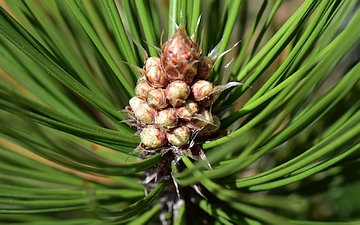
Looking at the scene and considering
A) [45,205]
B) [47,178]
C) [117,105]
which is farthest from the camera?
[117,105]

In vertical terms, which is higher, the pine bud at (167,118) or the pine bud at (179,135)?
the pine bud at (167,118)

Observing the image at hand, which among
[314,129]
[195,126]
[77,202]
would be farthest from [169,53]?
[314,129]

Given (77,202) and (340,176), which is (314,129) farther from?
(77,202)

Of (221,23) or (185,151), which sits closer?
(185,151)

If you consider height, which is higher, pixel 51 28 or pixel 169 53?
pixel 51 28
